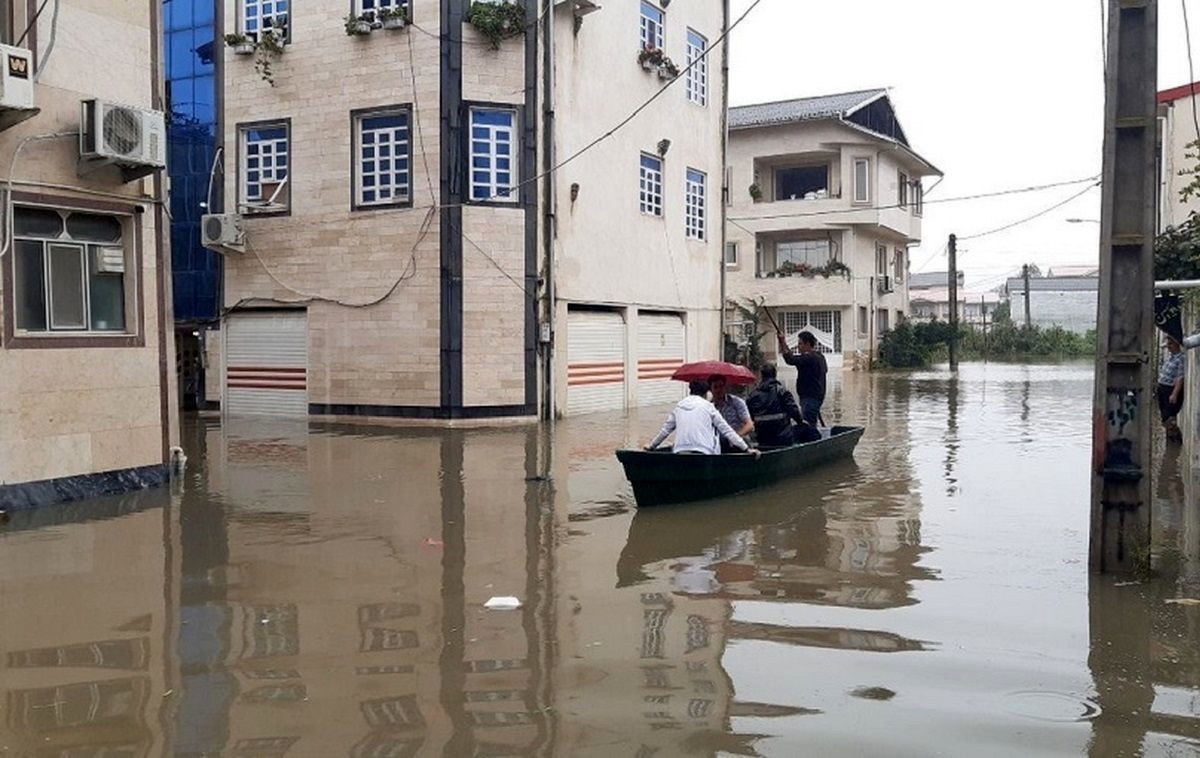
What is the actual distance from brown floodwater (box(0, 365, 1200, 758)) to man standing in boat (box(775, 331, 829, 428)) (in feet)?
6.14

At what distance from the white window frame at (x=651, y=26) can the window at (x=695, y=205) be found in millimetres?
3272

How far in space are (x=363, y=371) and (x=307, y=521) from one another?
34.4ft

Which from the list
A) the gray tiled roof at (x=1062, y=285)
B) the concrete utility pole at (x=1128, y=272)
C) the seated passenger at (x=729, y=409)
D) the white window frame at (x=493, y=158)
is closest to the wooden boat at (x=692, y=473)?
the seated passenger at (x=729, y=409)

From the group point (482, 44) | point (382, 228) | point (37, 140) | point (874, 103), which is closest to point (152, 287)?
point (37, 140)

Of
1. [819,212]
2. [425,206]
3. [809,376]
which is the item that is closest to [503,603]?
[809,376]

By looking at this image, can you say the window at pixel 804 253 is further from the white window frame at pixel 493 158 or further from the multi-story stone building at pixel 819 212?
the white window frame at pixel 493 158

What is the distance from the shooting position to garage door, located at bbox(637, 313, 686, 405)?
2547 centimetres

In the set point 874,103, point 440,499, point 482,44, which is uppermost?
point 874,103

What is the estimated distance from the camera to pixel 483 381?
2050cm

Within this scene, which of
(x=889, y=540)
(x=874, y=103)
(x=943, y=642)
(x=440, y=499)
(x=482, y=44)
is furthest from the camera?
(x=874, y=103)

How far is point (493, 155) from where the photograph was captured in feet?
68.2

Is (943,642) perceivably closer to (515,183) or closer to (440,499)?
(440,499)

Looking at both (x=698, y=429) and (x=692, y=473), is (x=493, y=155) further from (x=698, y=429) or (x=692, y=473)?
(x=692, y=473)

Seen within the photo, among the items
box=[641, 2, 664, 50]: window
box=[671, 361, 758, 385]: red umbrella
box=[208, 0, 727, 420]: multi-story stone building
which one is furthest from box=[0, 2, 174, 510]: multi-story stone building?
box=[641, 2, 664, 50]: window
